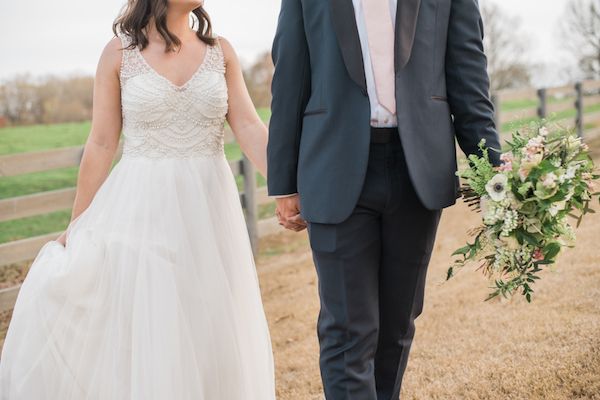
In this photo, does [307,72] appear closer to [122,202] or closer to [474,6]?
[474,6]

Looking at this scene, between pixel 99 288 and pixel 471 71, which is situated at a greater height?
pixel 471 71

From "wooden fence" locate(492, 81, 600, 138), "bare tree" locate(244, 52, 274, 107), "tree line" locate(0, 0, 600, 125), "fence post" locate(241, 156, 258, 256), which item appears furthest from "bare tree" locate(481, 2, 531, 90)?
"fence post" locate(241, 156, 258, 256)

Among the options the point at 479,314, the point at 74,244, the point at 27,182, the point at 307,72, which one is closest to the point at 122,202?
the point at 74,244

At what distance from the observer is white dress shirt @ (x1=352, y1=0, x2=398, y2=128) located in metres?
2.52

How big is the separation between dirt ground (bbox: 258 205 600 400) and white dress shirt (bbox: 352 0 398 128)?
34.2 inches

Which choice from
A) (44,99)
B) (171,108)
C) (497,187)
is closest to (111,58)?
(171,108)

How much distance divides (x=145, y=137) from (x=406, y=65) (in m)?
1.21

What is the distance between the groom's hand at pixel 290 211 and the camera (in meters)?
2.72

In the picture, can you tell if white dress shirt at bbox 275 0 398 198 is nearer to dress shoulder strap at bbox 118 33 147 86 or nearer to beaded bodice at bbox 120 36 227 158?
beaded bodice at bbox 120 36 227 158

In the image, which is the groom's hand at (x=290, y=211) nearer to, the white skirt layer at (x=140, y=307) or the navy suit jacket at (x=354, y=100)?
the navy suit jacket at (x=354, y=100)

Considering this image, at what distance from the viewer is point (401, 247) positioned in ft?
8.72

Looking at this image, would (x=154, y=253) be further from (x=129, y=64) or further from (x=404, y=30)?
(x=404, y=30)

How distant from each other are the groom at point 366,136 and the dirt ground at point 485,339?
640mm

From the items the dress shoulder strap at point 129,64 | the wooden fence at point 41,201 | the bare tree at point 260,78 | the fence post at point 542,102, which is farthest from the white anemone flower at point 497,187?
the fence post at point 542,102
